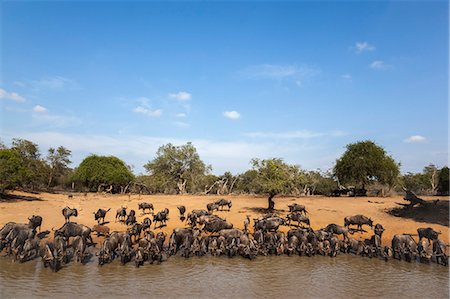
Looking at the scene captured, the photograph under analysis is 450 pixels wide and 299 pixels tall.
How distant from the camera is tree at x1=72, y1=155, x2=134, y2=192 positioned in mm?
57750

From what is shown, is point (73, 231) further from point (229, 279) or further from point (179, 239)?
point (229, 279)

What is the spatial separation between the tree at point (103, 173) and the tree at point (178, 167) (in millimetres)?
5309

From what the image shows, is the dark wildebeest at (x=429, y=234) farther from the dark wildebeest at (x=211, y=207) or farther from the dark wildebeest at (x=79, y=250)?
the dark wildebeest at (x=79, y=250)

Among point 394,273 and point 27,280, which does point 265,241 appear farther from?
point 27,280

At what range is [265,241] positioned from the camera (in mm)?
19281

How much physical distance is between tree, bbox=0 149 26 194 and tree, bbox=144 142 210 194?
29.0m

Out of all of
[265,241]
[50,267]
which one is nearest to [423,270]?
[265,241]

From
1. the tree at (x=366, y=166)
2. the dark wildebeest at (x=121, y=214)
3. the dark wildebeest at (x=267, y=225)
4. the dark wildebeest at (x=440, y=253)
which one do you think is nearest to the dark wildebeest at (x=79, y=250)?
the dark wildebeest at (x=121, y=214)

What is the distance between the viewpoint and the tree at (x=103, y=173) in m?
57.8

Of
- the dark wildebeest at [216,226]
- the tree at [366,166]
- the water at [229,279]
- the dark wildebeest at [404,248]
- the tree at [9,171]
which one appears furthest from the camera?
the tree at [366,166]

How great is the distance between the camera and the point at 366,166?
151ft

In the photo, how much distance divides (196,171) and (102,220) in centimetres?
3776

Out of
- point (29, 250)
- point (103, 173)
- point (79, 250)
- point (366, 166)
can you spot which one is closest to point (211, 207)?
point (79, 250)

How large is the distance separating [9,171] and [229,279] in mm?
28993
